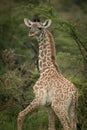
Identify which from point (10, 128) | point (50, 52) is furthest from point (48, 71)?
point (10, 128)

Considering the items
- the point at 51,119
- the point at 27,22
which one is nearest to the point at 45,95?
the point at 51,119

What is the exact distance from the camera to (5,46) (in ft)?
59.2

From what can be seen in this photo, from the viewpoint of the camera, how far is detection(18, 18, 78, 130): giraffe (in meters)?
11.3

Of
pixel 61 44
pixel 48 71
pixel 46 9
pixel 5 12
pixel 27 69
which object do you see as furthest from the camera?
pixel 5 12

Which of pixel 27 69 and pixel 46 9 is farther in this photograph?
pixel 27 69

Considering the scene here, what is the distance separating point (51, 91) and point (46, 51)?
89 centimetres

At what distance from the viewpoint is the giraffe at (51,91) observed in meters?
11.3

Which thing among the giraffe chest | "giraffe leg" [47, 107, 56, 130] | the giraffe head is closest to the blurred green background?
"giraffe leg" [47, 107, 56, 130]

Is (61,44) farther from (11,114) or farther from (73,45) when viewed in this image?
(11,114)

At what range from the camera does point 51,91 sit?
11406 millimetres

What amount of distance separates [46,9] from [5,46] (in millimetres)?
4672

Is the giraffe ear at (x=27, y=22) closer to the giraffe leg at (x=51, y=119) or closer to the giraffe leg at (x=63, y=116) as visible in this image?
the giraffe leg at (x=51, y=119)

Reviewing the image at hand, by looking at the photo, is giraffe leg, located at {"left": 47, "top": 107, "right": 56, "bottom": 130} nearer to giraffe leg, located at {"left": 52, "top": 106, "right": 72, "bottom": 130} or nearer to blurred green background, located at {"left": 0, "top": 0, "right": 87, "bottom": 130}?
giraffe leg, located at {"left": 52, "top": 106, "right": 72, "bottom": 130}

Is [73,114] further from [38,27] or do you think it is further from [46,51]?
[38,27]
